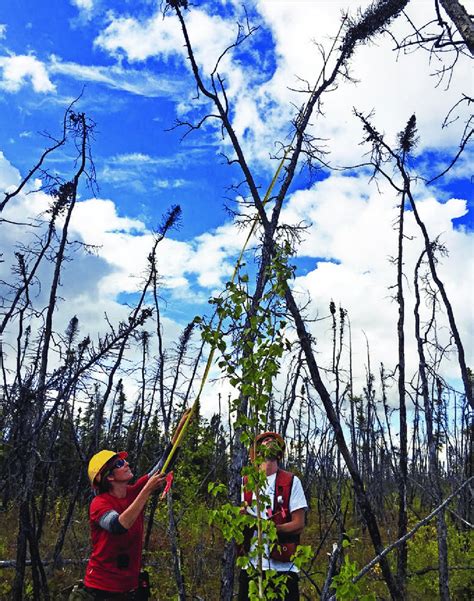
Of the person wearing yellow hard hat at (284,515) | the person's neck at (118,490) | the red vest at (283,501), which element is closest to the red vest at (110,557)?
the person's neck at (118,490)

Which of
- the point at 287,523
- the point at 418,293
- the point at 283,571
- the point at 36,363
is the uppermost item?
the point at 418,293

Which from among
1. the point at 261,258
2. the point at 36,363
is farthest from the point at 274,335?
the point at 36,363

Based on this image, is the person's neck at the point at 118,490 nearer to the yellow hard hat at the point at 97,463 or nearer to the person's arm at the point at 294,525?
the yellow hard hat at the point at 97,463

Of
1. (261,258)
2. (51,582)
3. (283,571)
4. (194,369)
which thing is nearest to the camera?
(283,571)

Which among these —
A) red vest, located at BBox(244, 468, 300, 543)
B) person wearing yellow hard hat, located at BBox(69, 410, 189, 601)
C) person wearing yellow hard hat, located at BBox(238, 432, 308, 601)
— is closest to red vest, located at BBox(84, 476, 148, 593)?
person wearing yellow hard hat, located at BBox(69, 410, 189, 601)

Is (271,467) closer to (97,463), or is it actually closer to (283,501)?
(283,501)

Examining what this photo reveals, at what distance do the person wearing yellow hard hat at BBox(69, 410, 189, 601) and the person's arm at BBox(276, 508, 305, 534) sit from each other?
94 centimetres

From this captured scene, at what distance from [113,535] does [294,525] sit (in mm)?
1299

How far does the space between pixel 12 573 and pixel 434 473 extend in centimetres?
814

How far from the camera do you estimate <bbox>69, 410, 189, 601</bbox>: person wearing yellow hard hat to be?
10.5 ft

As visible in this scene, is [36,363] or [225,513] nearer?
[225,513]

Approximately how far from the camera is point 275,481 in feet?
12.5

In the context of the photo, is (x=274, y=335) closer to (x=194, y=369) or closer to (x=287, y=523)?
(x=287, y=523)

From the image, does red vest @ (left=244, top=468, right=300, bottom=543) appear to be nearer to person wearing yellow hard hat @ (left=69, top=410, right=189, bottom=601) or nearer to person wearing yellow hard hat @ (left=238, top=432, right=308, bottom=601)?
person wearing yellow hard hat @ (left=238, top=432, right=308, bottom=601)
